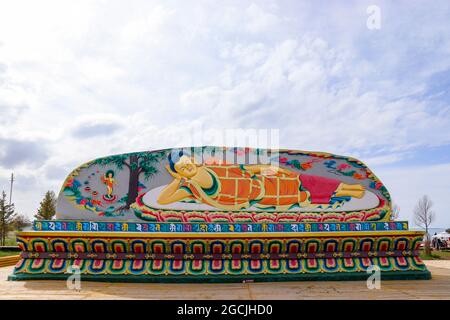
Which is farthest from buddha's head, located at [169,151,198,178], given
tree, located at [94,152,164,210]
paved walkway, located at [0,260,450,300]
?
paved walkway, located at [0,260,450,300]

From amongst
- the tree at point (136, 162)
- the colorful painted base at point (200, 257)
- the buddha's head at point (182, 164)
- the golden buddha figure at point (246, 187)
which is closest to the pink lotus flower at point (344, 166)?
the golden buddha figure at point (246, 187)

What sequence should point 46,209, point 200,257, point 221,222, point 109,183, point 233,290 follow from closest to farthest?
point 233,290 → point 200,257 → point 221,222 → point 109,183 → point 46,209

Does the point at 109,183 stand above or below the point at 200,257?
above

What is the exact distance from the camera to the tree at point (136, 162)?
10.1 metres

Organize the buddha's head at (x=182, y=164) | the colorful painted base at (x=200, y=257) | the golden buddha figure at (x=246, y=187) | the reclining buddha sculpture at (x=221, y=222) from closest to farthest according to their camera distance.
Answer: the colorful painted base at (x=200, y=257) < the reclining buddha sculpture at (x=221, y=222) < the golden buddha figure at (x=246, y=187) < the buddha's head at (x=182, y=164)

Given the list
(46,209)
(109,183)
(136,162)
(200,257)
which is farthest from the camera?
(46,209)

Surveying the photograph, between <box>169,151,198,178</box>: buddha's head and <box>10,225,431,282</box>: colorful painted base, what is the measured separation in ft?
6.15

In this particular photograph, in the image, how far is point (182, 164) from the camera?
10.3m

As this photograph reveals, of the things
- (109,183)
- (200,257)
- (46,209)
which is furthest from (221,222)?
(46,209)

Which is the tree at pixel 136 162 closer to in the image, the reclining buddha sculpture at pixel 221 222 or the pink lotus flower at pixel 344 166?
the reclining buddha sculpture at pixel 221 222

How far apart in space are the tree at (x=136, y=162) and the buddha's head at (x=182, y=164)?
1.26ft

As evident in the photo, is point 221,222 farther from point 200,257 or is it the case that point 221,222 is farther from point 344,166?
point 344,166

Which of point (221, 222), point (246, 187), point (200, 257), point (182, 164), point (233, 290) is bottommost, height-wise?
point (233, 290)

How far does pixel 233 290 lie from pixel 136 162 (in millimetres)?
4650
